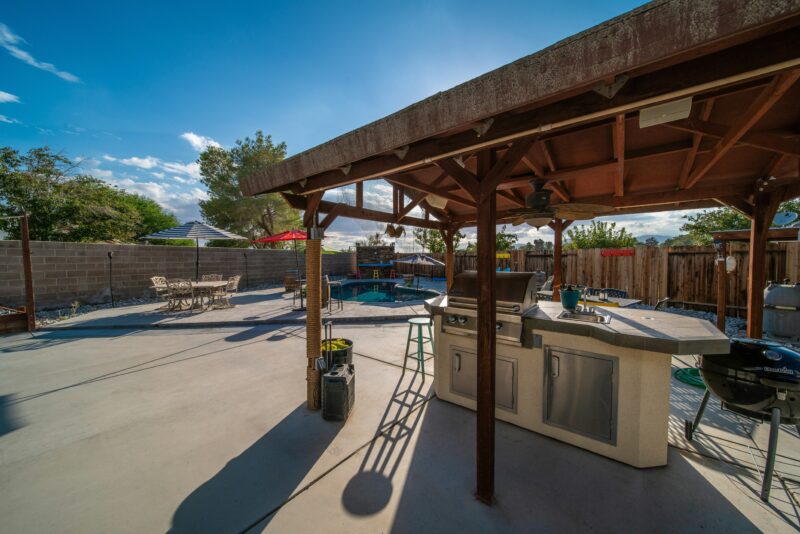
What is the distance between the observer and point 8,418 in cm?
299

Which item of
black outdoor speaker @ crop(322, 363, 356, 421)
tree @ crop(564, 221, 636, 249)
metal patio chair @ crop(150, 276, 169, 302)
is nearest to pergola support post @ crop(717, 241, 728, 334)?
black outdoor speaker @ crop(322, 363, 356, 421)

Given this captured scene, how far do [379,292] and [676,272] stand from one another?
10.4 meters

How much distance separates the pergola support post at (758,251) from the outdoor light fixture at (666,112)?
402cm

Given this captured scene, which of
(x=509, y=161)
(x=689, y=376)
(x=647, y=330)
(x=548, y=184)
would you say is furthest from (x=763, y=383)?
(x=548, y=184)

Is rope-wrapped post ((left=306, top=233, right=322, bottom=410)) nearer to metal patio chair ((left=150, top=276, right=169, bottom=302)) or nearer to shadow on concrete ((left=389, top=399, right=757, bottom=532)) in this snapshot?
shadow on concrete ((left=389, top=399, right=757, bottom=532))

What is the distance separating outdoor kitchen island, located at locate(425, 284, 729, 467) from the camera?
217 cm

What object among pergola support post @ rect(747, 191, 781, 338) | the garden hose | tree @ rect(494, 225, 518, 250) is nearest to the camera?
the garden hose

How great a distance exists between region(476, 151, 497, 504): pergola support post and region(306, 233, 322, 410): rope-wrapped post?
188 centimetres

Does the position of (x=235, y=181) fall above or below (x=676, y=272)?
above

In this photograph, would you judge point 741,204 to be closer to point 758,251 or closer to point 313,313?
point 758,251

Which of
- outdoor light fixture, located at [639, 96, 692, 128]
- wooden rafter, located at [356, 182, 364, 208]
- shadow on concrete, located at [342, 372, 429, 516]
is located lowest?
shadow on concrete, located at [342, 372, 429, 516]

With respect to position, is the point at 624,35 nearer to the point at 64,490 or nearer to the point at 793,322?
the point at 64,490

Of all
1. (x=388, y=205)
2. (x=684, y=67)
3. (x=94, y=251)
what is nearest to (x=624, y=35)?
(x=684, y=67)

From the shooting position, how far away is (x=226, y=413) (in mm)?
3074
